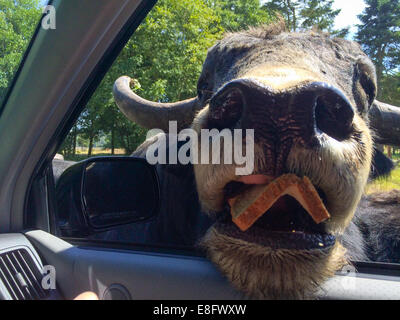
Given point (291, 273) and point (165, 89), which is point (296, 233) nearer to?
point (291, 273)

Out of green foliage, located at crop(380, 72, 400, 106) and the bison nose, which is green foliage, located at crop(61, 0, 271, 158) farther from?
green foliage, located at crop(380, 72, 400, 106)

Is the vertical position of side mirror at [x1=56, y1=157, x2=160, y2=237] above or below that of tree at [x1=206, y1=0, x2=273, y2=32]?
below

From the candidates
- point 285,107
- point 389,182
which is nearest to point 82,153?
point 285,107

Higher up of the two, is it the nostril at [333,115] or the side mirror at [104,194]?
the nostril at [333,115]

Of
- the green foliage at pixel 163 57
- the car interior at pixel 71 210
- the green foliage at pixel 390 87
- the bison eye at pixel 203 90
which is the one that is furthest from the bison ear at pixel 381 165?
the green foliage at pixel 163 57

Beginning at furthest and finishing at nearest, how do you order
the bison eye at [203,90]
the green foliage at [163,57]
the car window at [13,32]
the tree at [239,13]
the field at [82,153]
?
the tree at [239,13], the bison eye at [203,90], the field at [82,153], the green foliage at [163,57], the car window at [13,32]

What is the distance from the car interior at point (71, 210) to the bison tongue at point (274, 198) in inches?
15.2

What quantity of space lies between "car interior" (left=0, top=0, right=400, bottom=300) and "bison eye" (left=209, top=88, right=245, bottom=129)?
0.57 m

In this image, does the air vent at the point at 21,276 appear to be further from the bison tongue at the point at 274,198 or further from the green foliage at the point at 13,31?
the bison tongue at the point at 274,198

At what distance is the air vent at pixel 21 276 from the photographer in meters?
1.86

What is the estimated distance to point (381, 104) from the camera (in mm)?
3926

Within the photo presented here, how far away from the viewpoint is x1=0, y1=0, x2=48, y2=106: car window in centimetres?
180

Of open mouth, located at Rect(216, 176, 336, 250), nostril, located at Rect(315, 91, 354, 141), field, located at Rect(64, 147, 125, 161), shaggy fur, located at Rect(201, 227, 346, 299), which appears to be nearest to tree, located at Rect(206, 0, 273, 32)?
field, located at Rect(64, 147, 125, 161)
